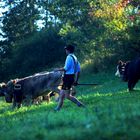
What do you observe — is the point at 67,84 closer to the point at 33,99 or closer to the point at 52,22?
the point at 33,99

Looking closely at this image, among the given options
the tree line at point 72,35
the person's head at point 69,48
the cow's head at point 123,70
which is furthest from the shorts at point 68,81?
the tree line at point 72,35

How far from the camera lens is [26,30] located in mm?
68000

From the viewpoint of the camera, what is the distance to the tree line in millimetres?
42656

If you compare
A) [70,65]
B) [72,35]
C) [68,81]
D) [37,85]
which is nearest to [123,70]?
[37,85]

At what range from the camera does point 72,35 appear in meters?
45.5

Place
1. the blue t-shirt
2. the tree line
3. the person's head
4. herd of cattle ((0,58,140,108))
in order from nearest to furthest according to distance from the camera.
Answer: the blue t-shirt → the person's head → herd of cattle ((0,58,140,108)) → the tree line

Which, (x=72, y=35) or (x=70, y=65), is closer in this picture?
(x=70, y=65)

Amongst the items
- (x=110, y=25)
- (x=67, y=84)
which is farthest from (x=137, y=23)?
(x=67, y=84)

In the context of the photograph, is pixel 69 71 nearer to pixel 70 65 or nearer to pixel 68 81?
pixel 70 65

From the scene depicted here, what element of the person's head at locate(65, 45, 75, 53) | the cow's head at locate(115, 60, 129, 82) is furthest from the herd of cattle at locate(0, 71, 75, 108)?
the person's head at locate(65, 45, 75, 53)

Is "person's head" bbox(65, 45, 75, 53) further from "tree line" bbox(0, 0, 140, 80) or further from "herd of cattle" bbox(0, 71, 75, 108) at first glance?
"tree line" bbox(0, 0, 140, 80)

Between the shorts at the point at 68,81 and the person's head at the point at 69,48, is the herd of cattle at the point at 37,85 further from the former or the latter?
the person's head at the point at 69,48

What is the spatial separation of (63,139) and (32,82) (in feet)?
43.1

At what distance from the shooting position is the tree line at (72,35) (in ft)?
140
